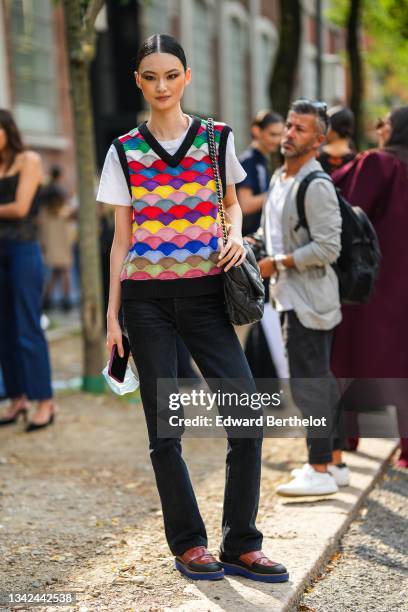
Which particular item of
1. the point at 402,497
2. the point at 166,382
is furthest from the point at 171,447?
the point at 402,497

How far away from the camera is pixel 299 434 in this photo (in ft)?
22.0

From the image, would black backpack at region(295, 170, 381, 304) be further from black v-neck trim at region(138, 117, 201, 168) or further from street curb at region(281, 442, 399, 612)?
black v-neck trim at region(138, 117, 201, 168)

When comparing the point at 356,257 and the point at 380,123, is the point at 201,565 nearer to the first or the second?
the point at 356,257

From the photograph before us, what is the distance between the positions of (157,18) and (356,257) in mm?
16071

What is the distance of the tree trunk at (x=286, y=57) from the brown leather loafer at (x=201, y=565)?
7257 mm

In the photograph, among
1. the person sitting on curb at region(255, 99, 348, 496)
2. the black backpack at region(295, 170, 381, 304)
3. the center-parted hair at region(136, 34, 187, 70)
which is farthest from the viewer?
the black backpack at region(295, 170, 381, 304)

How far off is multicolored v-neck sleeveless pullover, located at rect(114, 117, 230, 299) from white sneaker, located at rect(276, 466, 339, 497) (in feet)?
5.88

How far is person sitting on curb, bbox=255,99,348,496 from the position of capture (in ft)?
16.5

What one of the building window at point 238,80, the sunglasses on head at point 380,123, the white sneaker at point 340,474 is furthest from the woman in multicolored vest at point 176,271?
the building window at point 238,80

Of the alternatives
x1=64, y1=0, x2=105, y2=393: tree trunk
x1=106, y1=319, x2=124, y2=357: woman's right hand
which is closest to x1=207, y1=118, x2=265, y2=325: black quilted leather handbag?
x1=106, y1=319, x2=124, y2=357: woman's right hand

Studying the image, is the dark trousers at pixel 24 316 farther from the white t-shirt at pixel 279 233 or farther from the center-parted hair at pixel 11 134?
the white t-shirt at pixel 279 233

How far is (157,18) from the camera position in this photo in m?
20.3

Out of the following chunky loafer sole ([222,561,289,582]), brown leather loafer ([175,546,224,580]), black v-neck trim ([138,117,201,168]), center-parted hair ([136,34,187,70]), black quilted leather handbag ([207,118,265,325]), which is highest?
center-parted hair ([136,34,187,70])

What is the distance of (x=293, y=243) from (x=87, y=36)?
3136 millimetres
